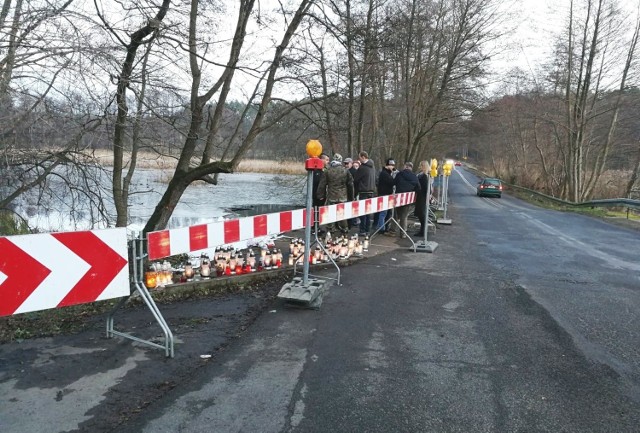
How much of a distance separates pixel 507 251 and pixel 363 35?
6189mm

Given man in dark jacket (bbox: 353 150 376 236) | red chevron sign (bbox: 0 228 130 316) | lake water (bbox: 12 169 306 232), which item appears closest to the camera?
red chevron sign (bbox: 0 228 130 316)

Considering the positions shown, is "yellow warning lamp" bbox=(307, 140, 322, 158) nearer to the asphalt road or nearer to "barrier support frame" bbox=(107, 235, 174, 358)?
the asphalt road

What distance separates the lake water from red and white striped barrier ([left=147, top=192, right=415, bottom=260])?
108 inches

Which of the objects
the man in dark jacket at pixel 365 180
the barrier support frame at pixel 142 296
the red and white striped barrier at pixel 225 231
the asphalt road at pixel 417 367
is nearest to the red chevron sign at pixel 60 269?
the barrier support frame at pixel 142 296

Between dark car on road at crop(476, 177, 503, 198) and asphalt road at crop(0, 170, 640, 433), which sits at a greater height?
asphalt road at crop(0, 170, 640, 433)

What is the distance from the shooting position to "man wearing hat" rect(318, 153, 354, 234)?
Result: 1023 centimetres

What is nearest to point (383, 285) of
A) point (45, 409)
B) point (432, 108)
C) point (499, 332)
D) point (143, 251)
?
point (499, 332)

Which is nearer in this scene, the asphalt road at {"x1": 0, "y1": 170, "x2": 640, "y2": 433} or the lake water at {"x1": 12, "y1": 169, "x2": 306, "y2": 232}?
the asphalt road at {"x1": 0, "y1": 170, "x2": 640, "y2": 433}

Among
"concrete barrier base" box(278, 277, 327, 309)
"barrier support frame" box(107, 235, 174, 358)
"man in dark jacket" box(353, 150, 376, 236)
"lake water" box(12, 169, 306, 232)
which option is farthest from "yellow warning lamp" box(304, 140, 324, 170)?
"man in dark jacket" box(353, 150, 376, 236)

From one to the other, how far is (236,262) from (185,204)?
1483 centimetres

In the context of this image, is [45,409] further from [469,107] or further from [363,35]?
[469,107]

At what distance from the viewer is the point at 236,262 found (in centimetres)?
701

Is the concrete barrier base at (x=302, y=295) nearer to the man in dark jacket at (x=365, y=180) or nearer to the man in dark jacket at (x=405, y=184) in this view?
the man in dark jacket at (x=405, y=184)

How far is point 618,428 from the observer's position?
Result: 3.27m
